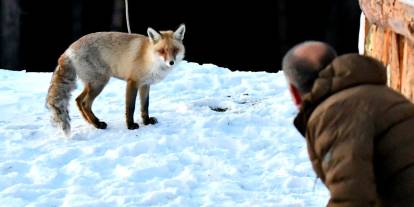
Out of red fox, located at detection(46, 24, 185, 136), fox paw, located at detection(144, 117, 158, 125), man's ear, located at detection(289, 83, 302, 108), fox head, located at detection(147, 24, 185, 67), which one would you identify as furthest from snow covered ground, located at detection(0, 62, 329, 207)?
man's ear, located at detection(289, 83, 302, 108)

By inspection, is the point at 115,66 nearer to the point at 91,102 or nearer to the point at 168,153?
the point at 91,102

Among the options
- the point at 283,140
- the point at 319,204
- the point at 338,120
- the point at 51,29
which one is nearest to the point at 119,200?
the point at 319,204

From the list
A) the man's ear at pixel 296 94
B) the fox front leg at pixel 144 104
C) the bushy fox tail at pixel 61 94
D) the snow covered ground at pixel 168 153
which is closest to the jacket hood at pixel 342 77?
the man's ear at pixel 296 94

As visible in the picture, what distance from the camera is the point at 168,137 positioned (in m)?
6.88

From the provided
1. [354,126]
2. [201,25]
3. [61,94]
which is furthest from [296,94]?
[201,25]

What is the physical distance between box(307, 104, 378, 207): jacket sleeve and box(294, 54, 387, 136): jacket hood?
9cm

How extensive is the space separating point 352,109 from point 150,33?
15.4 feet

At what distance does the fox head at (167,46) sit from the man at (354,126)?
13.9ft

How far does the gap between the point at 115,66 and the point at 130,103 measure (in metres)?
0.40

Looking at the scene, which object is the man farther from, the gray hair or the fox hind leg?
the fox hind leg

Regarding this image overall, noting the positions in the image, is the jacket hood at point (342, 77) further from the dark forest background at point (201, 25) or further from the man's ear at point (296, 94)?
the dark forest background at point (201, 25)

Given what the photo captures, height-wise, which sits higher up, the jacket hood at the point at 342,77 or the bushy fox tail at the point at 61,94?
the jacket hood at the point at 342,77

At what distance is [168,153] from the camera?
21.5 ft

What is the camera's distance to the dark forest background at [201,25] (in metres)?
16.0
